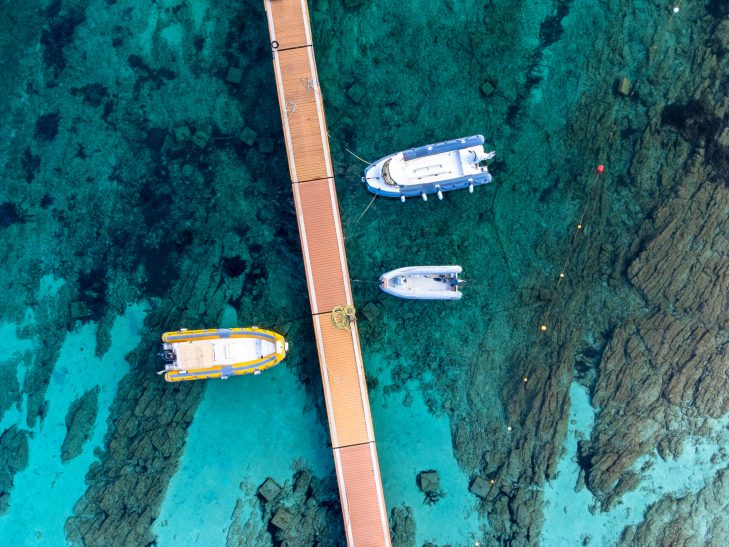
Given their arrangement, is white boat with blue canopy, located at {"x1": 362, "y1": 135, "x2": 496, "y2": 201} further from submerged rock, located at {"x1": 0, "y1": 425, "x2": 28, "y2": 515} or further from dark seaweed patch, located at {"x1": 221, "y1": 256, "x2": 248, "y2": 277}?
submerged rock, located at {"x1": 0, "y1": 425, "x2": 28, "y2": 515}

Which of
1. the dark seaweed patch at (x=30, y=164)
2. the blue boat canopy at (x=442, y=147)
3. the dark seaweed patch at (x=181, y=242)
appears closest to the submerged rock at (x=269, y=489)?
the dark seaweed patch at (x=181, y=242)

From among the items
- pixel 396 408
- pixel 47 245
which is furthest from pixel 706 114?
pixel 47 245

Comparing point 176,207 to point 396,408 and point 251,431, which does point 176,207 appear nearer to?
point 251,431

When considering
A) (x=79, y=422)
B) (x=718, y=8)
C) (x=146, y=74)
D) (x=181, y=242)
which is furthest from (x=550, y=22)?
(x=79, y=422)

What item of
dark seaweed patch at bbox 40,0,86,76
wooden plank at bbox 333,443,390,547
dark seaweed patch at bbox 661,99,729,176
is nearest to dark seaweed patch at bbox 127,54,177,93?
dark seaweed patch at bbox 40,0,86,76

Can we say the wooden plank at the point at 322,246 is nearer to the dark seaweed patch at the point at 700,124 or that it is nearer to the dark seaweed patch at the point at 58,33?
the dark seaweed patch at the point at 58,33
